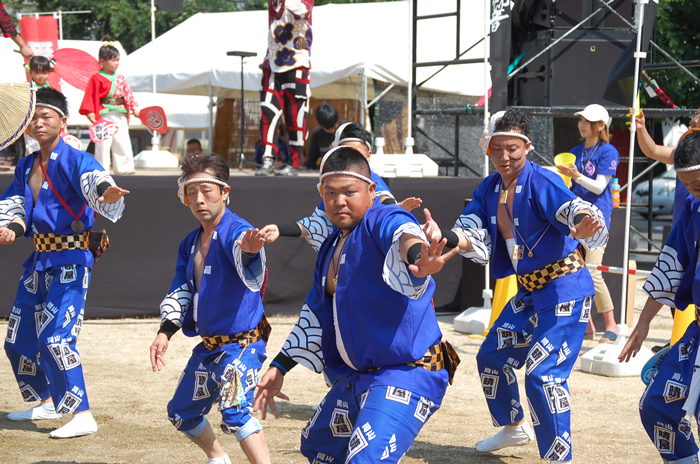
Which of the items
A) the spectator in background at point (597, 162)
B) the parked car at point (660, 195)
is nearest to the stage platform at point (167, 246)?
the spectator in background at point (597, 162)

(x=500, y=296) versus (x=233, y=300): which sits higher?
(x=233, y=300)

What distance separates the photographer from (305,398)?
5.34m

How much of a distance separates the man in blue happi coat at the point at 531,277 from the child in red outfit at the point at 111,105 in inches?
181

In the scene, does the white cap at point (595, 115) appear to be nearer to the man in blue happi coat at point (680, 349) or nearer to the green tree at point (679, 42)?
the man in blue happi coat at point (680, 349)

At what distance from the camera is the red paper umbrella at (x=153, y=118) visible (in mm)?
7988

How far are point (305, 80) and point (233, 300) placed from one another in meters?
4.77

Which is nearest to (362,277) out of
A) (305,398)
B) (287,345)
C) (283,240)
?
(287,345)

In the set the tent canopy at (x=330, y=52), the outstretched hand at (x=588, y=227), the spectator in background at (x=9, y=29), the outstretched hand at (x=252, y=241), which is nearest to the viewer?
the outstretched hand at (x=252, y=241)

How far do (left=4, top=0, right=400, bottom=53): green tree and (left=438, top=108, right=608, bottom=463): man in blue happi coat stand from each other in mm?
22275

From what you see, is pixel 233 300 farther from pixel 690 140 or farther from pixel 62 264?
pixel 690 140

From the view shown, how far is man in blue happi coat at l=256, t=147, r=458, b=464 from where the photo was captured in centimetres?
258

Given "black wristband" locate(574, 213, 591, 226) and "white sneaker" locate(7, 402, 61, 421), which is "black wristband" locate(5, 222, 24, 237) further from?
"black wristband" locate(574, 213, 591, 226)

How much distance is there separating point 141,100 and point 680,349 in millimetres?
15974

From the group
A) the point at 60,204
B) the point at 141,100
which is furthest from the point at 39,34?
the point at 141,100
